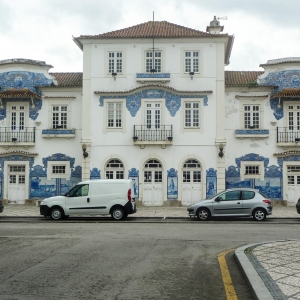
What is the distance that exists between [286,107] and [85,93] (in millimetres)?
11828

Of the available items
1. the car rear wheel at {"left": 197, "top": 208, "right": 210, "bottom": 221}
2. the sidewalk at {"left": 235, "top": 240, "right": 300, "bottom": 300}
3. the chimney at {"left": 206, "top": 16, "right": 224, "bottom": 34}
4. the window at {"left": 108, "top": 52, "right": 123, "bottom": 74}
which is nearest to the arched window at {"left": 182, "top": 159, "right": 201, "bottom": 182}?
the window at {"left": 108, "top": 52, "right": 123, "bottom": 74}

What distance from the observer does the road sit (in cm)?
824

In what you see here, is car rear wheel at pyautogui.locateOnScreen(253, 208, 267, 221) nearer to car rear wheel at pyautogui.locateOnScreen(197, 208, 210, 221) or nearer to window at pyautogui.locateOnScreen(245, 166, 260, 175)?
car rear wheel at pyautogui.locateOnScreen(197, 208, 210, 221)

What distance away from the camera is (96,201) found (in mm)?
24516

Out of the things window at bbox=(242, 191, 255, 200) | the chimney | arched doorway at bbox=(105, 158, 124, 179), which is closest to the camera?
window at bbox=(242, 191, 255, 200)

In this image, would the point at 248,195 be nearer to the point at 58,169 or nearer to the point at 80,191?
the point at 80,191

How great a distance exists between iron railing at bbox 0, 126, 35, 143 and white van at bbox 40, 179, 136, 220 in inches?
393

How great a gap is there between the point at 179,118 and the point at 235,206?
9431 millimetres

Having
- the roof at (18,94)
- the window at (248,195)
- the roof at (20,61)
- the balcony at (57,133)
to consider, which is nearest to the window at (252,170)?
the window at (248,195)

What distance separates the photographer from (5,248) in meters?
13.4

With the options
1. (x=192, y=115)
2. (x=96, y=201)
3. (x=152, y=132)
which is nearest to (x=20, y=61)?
(x=152, y=132)

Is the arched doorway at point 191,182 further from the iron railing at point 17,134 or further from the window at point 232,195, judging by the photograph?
the iron railing at point 17,134

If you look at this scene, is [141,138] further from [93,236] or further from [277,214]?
[93,236]

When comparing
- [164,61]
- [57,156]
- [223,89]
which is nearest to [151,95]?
[164,61]
